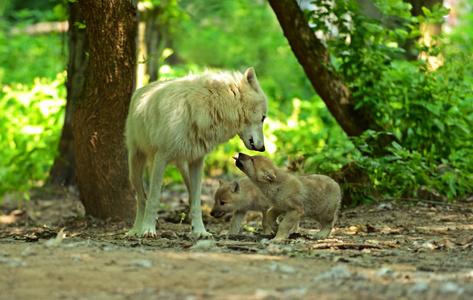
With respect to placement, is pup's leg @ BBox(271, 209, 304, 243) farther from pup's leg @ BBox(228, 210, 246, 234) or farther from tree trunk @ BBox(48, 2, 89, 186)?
tree trunk @ BBox(48, 2, 89, 186)

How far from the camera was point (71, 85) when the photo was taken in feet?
29.3

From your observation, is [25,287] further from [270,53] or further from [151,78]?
[270,53]

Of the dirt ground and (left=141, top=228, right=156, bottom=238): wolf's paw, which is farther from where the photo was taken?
(left=141, top=228, right=156, bottom=238): wolf's paw

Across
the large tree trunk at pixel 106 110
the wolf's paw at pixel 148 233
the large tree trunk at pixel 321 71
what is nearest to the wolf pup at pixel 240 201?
the wolf's paw at pixel 148 233

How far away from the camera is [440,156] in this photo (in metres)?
7.92

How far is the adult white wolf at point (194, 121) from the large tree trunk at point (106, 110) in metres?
0.58

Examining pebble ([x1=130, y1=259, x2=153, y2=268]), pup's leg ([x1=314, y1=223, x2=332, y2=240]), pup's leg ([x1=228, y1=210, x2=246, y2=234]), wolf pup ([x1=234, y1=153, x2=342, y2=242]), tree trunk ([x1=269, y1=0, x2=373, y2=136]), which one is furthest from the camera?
tree trunk ([x1=269, y1=0, x2=373, y2=136])

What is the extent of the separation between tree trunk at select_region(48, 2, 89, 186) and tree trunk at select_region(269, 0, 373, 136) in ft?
9.85

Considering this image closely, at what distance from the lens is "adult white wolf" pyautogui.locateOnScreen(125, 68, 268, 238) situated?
18.6 ft

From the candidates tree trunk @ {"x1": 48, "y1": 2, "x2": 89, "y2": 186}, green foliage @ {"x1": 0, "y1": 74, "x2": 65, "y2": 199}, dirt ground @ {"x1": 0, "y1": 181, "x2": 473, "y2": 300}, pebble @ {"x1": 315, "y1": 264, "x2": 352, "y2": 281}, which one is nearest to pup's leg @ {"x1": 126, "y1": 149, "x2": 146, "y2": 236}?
dirt ground @ {"x1": 0, "y1": 181, "x2": 473, "y2": 300}

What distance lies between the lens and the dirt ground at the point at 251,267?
296cm

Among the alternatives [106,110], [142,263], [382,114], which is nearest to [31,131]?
[106,110]

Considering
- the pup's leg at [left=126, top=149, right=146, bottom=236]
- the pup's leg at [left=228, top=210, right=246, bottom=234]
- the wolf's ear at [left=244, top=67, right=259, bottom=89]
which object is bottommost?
the pup's leg at [left=228, top=210, right=246, bottom=234]

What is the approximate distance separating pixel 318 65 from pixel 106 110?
3063mm
